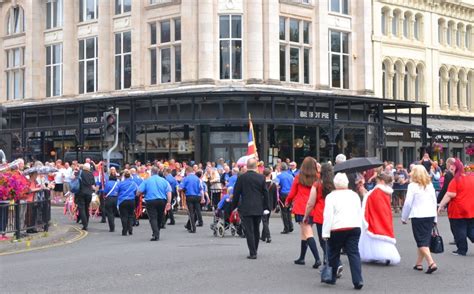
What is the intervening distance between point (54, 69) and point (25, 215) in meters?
28.0

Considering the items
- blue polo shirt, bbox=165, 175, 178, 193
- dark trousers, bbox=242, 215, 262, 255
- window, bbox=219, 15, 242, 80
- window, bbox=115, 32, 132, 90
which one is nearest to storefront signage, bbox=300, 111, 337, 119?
window, bbox=219, 15, 242, 80

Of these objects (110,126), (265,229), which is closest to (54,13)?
(110,126)

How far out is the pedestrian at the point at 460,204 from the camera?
518 inches

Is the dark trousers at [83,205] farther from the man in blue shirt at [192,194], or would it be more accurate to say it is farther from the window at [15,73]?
the window at [15,73]

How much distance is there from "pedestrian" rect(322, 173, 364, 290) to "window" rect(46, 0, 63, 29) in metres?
35.8

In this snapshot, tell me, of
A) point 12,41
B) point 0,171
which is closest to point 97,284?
point 0,171

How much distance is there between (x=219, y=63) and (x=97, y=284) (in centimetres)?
2566

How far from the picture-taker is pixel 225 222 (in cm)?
1730

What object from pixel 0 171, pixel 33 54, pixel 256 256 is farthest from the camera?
pixel 33 54

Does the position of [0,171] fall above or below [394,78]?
below

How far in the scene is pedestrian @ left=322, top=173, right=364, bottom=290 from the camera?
31.7 ft

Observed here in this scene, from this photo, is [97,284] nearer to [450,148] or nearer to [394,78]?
[394,78]

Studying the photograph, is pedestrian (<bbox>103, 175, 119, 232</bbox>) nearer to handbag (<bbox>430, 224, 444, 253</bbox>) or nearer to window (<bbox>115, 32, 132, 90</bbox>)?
handbag (<bbox>430, 224, 444, 253</bbox>)

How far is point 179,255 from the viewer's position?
13461 mm
